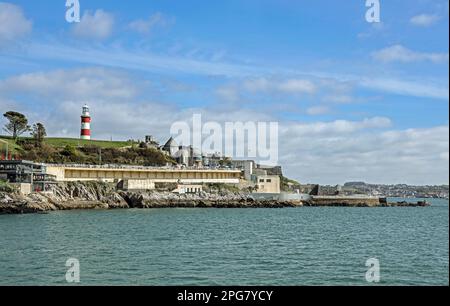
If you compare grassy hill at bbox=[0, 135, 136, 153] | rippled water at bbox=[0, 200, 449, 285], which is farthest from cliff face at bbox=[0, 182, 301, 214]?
grassy hill at bbox=[0, 135, 136, 153]

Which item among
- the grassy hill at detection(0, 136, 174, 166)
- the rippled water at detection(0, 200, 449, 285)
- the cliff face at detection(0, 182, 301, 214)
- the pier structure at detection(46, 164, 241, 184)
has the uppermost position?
the grassy hill at detection(0, 136, 174, 166)

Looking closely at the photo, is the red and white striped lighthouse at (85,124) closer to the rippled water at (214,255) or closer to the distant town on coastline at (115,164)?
the distant town on coastline at (115,164)

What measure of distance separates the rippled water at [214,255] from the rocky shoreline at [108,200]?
1657cm

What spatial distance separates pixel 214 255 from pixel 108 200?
44.4 metres

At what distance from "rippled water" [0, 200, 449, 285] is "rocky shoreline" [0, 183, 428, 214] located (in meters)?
16.6

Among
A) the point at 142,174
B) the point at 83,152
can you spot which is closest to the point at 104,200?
the point at 142,174

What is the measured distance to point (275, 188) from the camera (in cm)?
9044

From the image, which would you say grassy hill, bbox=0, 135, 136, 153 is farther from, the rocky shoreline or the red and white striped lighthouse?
the rocky shoreline

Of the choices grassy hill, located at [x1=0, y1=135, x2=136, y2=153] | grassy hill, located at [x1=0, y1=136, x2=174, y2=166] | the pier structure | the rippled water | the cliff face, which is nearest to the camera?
the rippled water

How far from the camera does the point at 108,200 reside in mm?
64312

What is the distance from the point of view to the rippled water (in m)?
17.5
